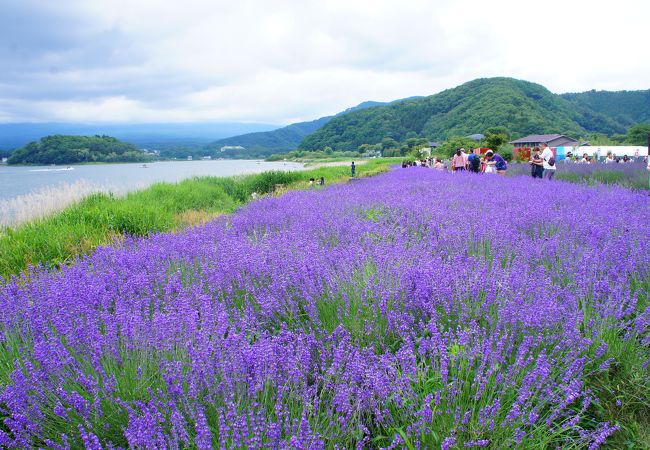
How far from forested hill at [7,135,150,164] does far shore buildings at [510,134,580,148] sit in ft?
216

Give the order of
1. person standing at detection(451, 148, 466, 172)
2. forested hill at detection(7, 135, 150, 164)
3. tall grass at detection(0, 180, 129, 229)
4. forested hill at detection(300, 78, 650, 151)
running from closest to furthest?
tall grass at detection(0, 180, 129, 229), person standing at detection(451, 148, 466, 172), forested hill at detection(7, 135, 150, 164), forested hill at detection(300, 78, 650, 151)

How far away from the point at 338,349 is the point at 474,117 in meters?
84.0

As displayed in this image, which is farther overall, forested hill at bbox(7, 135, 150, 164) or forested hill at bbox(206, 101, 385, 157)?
forested hill at bbox(206, 101, 385, 157)

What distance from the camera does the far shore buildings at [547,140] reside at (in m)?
64.0

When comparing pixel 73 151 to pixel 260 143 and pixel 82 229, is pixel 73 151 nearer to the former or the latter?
pixel 82 229

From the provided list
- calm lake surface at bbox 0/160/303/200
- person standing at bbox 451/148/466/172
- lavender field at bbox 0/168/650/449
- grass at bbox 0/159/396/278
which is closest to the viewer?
lavender field at bbox 0/168/650/449

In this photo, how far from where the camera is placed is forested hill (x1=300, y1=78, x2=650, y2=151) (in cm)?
7394

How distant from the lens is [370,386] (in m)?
1.48

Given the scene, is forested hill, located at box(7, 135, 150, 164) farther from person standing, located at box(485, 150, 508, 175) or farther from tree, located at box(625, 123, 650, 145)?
tree, located at box(625, 123, 650, 145)

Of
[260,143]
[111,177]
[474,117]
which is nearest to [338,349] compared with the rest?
[111,177]

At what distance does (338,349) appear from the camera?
5.01 feet

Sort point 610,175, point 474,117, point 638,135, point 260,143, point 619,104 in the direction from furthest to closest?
point 260,143
point 619,104
point 474,117
point 638,135
point 610,175

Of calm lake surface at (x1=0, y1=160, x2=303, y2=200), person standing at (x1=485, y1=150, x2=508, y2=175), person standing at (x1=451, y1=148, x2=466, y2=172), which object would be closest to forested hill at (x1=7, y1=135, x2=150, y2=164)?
calm lake surface at (x1=0, y1=160, x2=303, y2=200)

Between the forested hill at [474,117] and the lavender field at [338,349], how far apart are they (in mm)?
76976
